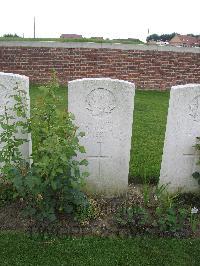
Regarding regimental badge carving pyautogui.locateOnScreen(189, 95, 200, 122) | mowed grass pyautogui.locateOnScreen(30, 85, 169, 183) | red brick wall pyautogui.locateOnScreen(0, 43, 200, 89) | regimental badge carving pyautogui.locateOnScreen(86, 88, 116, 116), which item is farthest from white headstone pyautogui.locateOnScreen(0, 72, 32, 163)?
red brick wall pyautogui.locateOnScreen(0, 43, 200, 89)

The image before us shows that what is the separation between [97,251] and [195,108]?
1817 millimetres

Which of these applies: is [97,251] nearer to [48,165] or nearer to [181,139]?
[48,165]

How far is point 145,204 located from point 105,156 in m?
0.68

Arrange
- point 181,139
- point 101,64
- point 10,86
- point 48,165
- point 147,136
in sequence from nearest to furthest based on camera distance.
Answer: point 48,165 < point 10,86 < point 181,139 < point 147,136 < point 101,64

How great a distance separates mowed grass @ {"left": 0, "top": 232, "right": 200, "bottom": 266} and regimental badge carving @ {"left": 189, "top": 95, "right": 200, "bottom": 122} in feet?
4.28

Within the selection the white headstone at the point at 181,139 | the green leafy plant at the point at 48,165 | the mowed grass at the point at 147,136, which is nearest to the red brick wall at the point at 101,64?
the mowed grass at the point at 147,136

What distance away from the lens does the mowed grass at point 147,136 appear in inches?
191

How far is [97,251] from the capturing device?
3.29 meters

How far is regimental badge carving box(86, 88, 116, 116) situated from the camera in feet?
12.6

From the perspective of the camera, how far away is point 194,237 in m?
3.59

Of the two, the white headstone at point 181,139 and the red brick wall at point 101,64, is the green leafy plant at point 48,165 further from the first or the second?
the red brick wall at point 101,64

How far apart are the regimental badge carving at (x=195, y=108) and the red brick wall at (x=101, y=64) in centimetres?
698

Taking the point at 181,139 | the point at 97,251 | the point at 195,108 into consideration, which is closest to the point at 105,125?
the point at 181,139

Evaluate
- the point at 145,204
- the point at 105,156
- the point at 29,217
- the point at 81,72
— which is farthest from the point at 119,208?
the point at 81,72
